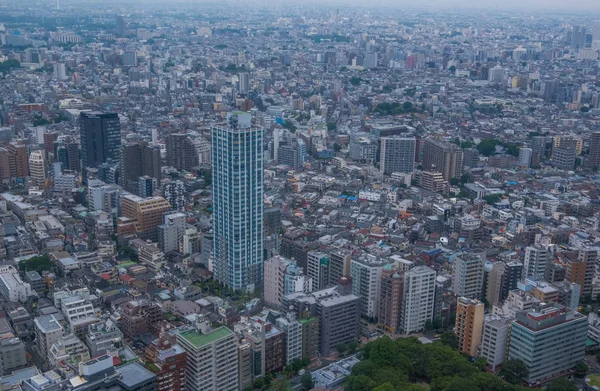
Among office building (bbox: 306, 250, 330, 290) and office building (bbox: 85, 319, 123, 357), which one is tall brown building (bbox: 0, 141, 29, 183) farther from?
office building (bbox: 306, 250, 330, 290)

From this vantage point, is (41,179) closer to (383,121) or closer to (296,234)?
(296,234)

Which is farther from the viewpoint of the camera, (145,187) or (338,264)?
(145,187)

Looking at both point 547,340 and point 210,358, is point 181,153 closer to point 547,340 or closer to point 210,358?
point 210,358

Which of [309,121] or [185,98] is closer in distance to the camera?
[309,121]

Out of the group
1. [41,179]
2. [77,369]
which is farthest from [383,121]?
[77,369]

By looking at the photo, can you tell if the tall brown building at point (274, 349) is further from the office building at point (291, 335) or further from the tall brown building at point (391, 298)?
the tall brown building at point (391, 298)

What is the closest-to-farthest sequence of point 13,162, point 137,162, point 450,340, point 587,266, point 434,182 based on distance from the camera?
point 450,340, point 587,266, point 137,162, point 434,182, point 13,162

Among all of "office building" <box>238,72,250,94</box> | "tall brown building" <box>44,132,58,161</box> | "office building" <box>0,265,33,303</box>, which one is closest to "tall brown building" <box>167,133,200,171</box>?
"tall brown building" <box>44,132,58,161</box>

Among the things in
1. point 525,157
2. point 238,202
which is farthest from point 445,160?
point 238,202
